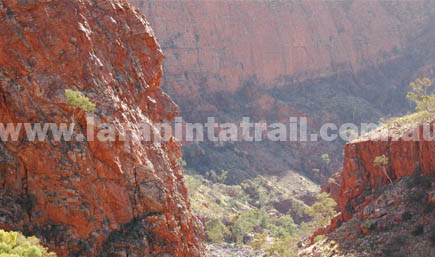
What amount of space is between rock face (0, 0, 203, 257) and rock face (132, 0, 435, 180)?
4988 centimetres

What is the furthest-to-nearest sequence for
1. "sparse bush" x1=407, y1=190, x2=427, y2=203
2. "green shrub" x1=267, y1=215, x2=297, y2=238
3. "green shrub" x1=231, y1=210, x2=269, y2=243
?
"green shrub" x1=267, y1=215, x2=297, y2=238 < "green shrub" x1=231, y1=210, x2=269, y2=243 < "sparse bush" x1=407, y1=190, x2=427, y2=203

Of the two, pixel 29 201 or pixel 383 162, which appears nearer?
pixel 29 201

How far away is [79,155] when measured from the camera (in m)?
22.1

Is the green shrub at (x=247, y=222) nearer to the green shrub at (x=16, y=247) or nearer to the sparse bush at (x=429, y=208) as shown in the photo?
the sparse bush at (x=429, y=208)

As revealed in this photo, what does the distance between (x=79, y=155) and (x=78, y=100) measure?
9.31 feet

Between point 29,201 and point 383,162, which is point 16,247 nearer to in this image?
point 29,201

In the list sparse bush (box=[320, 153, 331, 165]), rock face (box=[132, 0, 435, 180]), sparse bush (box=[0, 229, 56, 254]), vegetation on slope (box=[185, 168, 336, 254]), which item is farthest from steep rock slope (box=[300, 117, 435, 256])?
sparse bush (box=[320, 153, 331, 165])

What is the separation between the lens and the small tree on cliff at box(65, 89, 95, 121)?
21750 mm

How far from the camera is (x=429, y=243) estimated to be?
87.3ft

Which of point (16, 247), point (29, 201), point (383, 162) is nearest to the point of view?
point (16, 247)

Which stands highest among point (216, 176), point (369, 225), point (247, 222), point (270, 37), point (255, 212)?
point (270, 37)

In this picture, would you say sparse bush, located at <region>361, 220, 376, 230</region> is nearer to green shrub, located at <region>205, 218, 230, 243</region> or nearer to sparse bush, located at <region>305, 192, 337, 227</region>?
sparse bush, located at <region>305, 192, 337, 227</region>

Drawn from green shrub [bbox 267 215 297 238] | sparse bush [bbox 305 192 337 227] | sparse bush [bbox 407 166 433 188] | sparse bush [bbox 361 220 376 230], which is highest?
sparse bush [bbox 407 166 433 188]

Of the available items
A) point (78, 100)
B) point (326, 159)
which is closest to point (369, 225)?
point (78, 100)
